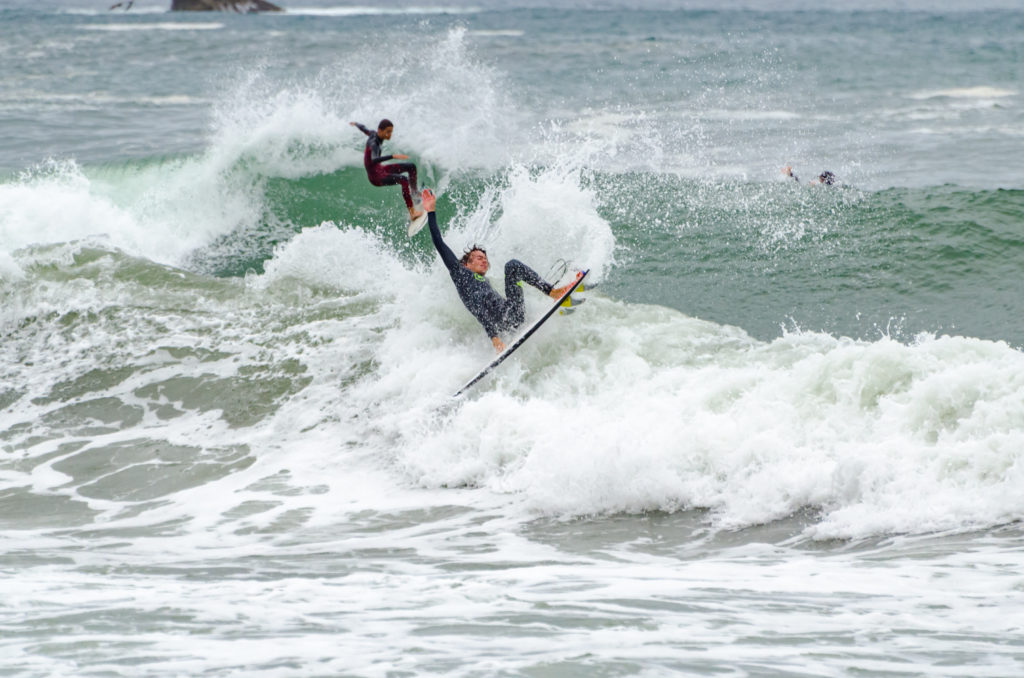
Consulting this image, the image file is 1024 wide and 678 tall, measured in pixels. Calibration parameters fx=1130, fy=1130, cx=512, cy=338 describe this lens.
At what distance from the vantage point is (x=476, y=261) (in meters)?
10.7

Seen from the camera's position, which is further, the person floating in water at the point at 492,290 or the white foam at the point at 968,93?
the white foam at the point at 968,93

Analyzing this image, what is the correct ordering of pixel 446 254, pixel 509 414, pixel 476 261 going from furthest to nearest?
pixel 446 254, pixel 476 261, pixel 509 414

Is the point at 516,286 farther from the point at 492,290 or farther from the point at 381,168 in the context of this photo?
the point at 381,168

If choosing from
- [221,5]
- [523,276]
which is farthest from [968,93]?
[221,5]

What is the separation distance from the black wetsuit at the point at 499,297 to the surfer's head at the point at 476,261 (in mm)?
48

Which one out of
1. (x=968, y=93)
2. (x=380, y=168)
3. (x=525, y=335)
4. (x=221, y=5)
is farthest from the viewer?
(x=221, y=5)

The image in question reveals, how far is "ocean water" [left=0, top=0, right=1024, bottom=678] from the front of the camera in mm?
5484

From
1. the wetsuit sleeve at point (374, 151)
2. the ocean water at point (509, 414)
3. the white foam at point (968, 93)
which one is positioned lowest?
the ocean water at point (509, 414)

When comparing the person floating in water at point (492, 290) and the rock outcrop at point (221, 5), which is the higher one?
the rock outcrop at point (221, 5)

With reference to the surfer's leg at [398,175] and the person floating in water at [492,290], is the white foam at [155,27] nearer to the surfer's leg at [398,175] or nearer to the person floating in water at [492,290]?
the surfer's leg at [398,175]

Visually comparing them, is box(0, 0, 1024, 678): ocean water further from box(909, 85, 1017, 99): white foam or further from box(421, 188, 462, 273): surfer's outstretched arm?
box(909, 85, 1017, 99): white foam

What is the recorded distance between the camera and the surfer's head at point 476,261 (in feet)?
35.0

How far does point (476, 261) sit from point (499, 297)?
455 mm

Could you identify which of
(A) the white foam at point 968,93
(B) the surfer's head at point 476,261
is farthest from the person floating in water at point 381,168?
(A) the white foam at point 968,93
